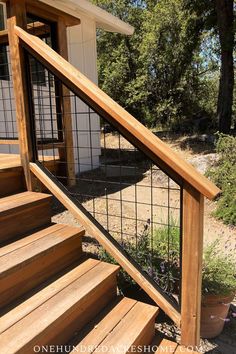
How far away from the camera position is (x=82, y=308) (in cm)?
173

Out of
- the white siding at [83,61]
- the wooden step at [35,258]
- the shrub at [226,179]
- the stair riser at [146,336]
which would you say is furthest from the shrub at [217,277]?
the white siding at [83,61]

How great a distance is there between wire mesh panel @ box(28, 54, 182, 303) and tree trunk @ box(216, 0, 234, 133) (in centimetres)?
219

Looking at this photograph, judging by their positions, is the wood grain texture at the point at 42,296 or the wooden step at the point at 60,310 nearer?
the wooden step at the point at 60,310

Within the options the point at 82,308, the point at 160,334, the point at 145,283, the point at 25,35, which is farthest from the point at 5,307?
the point at 25,35

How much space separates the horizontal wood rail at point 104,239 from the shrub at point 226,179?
2199mm

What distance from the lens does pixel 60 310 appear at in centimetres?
160

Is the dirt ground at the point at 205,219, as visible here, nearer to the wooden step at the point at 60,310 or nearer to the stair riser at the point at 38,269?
the wooden step at the point at 60,310

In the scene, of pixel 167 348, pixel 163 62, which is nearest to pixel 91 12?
pixel 167 348

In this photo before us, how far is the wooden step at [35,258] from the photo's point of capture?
5.51 feet

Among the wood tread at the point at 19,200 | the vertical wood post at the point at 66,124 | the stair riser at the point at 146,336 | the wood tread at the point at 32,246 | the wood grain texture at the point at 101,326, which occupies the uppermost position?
the vertical wood post at the point at 66,124

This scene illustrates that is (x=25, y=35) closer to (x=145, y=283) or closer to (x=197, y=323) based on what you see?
(x=145, y=283)

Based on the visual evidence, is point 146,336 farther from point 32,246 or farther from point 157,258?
point 32,246

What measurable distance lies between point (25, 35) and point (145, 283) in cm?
181

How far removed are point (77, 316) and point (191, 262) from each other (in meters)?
0.68
